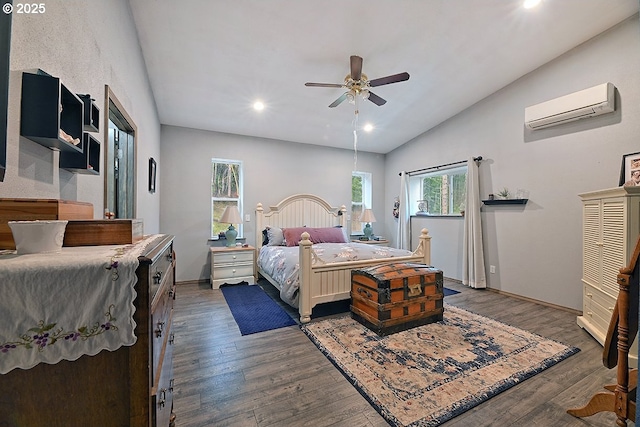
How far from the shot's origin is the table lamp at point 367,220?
16.8ft

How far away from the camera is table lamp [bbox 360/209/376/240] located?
5.11m

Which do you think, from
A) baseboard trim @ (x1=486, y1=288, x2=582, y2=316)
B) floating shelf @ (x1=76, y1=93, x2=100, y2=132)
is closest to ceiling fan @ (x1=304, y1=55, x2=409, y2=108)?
floating shelf @ (x1=76, y1=93, x2=100, y2=132)

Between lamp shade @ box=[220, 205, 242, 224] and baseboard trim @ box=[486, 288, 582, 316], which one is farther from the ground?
lamp shade @ box=[220, 205, 242, 224]

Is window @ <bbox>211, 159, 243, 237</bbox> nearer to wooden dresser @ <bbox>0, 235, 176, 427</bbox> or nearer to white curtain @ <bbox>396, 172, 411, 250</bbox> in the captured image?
white curtain @ <bbox>396, 172, 411, 250</bbox>

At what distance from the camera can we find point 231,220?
4.14 meters

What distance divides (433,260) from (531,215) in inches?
73.1

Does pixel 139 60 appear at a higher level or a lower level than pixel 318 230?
higher

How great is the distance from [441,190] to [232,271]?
4.21 m

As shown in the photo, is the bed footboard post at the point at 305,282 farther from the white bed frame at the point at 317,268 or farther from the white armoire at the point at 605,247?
the white armoire at the point at 605,247

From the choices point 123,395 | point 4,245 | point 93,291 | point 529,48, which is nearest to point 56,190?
point 4,245

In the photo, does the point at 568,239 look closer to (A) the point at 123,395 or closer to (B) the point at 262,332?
(B) the point at 262,332

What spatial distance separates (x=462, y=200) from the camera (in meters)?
4.65

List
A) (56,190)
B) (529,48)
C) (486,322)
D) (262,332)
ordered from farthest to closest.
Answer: (529,48)
(486,322)
(262,332)
(56,190)

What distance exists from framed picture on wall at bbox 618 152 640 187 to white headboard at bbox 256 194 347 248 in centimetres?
386
